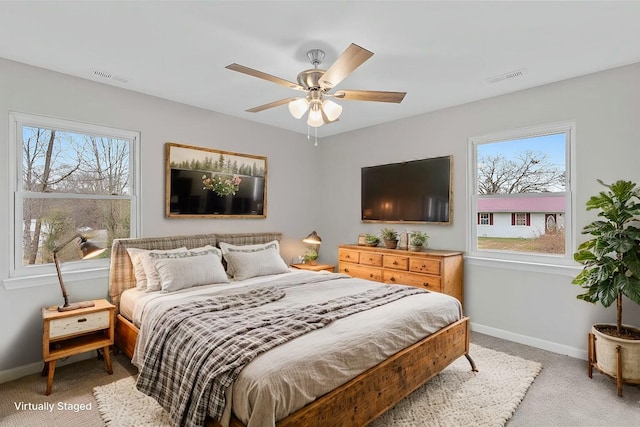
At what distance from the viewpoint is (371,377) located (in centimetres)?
193

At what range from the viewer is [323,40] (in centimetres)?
241

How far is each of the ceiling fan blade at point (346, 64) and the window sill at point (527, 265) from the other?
2645 millimetres

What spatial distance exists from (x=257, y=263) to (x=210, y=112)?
1983 millimetres

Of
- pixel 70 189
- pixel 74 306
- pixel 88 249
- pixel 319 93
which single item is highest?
pixel 319 93

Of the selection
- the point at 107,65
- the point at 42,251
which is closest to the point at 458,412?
the point at 42,251

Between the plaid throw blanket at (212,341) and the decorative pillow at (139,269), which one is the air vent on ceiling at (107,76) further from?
the plaid throw blanket at (212,341)

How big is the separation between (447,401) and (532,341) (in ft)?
5.24

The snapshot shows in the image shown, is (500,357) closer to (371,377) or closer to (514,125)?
(371,377)

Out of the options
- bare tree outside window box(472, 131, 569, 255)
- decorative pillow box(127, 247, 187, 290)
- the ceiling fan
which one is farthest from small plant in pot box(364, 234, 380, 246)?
decorative pillow box(127, 247, 187, 290)

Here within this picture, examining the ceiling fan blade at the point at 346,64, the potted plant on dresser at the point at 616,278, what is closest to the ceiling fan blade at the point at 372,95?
the ceiling fan blade at the point at 346,64

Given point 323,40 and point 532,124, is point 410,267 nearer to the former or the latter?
point 532,124

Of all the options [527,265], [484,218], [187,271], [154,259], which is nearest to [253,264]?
[187,271]

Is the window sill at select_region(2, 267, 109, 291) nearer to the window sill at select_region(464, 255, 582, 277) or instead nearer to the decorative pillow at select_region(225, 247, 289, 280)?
the decorative pillow at select_region(225, 247, 289, 280)

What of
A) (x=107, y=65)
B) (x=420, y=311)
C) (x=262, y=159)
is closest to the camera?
(x=420, y=311)
